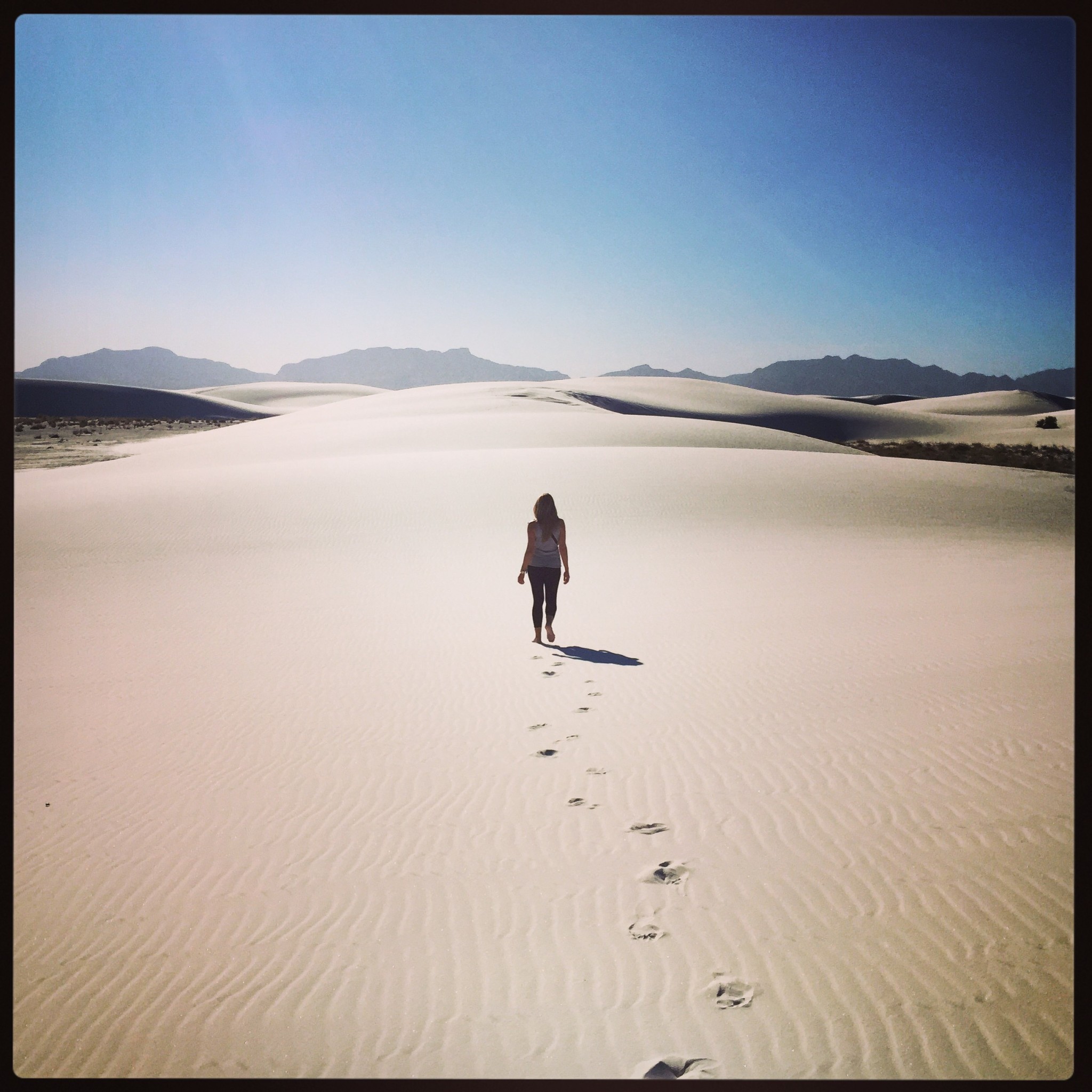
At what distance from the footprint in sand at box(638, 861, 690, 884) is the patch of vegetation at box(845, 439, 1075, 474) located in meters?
34.0

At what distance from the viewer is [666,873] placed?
4043 mm

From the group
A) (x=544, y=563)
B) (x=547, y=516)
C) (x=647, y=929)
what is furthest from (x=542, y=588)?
(x=647, y=929)

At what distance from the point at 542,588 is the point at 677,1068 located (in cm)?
656

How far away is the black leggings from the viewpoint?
911 cm

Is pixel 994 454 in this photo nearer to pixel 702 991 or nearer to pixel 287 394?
pixel 702 991

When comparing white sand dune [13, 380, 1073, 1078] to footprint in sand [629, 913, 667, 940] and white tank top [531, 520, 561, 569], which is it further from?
white tank top [531, 520, 561, 569]

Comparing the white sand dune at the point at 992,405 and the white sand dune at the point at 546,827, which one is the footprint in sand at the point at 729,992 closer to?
the white sand dune at the point at 546,827

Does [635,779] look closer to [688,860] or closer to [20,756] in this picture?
[688,860]

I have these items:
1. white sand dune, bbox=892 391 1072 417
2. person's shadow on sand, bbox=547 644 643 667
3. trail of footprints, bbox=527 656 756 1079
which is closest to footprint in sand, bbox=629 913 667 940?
trail of footprints, bbox=527 656 756 1079

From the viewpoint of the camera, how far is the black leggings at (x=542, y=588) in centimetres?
911

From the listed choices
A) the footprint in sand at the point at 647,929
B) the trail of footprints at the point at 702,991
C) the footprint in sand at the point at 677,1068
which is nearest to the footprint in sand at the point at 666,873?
the trail of footprints at the point at 702,991

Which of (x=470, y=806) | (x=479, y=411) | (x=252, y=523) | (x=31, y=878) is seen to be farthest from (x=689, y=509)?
(x=479, y=411)

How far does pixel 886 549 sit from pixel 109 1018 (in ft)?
48.2

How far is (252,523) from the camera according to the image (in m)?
16.6
